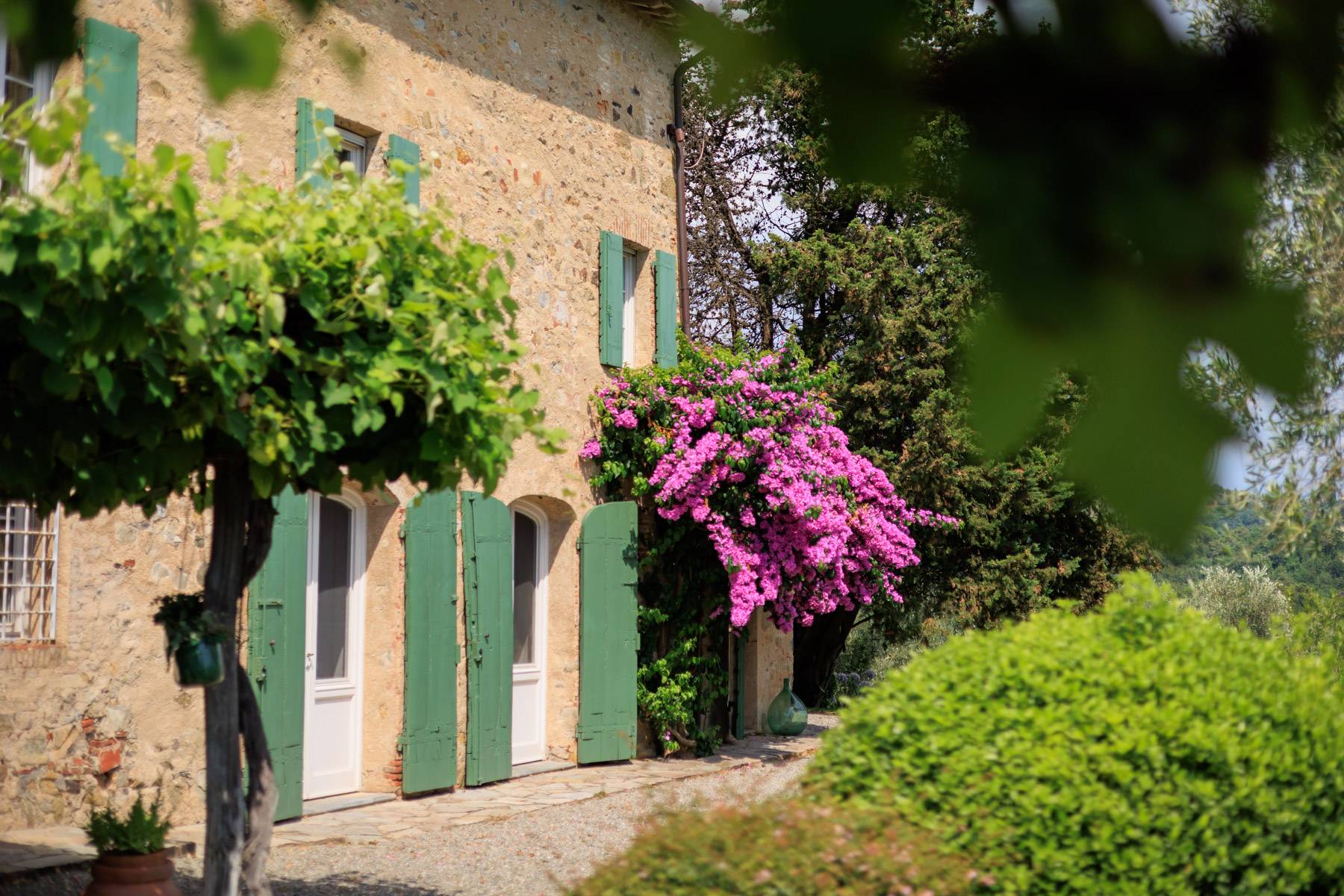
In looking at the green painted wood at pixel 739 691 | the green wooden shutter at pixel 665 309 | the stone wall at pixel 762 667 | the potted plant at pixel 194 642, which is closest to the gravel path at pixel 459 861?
the potted plant at pixel 194 642

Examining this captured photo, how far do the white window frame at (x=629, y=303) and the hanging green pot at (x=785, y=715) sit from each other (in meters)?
3.62

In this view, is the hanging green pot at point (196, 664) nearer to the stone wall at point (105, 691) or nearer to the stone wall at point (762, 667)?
the stone wall at point (105, 691)

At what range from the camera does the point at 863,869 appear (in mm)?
3275

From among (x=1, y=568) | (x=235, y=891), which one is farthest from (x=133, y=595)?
(x=235, y=891)

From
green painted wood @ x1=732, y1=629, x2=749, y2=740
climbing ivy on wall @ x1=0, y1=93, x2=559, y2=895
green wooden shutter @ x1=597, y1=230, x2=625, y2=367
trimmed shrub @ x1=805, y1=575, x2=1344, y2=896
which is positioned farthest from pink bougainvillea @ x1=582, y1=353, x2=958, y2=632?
trimmed shrub @ x1=805, y1=575, x2=1344, y2=896

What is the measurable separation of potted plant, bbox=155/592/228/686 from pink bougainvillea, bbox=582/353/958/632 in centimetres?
548

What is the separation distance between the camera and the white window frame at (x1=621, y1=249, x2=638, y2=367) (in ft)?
35.1

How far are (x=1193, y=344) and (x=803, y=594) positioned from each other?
9.78m

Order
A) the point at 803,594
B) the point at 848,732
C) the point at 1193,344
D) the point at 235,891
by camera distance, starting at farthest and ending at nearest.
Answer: the point at 803,594 → the point at 235,891 → the point at 848,732 → the point at 1193,344

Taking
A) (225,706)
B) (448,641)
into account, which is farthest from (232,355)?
(448,641)

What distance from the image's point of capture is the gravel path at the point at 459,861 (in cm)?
599

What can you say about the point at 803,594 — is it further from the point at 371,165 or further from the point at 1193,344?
the point at 1193,344

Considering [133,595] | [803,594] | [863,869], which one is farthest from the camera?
[803,594]

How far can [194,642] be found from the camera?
4.46 metres
